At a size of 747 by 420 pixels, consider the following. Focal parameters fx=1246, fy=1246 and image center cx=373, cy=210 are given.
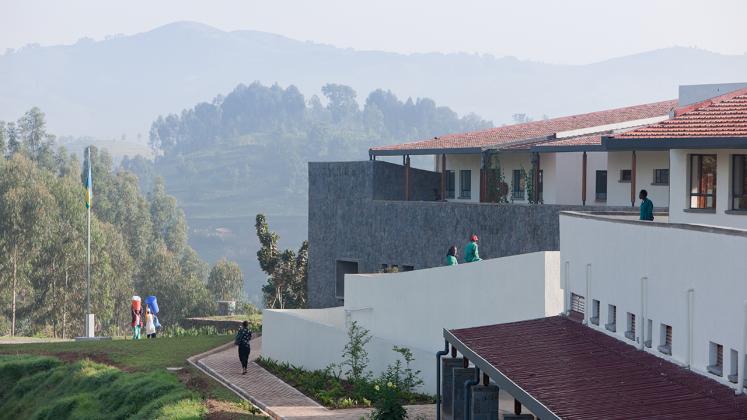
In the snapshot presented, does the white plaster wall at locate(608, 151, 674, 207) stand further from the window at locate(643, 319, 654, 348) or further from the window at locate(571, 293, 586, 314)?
the window at locate(643, 319, 654, 348)

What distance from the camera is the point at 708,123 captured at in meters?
21.8

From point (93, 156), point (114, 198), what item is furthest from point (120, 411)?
point (93, 156)

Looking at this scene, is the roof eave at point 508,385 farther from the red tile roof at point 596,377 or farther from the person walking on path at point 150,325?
the person walking on path at point 150,325

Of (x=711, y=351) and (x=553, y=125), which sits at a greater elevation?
(x=553, y=125)

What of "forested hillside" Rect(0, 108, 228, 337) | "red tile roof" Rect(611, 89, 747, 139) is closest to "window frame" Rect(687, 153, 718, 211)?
"red tile roof" Rect(611, 89, 747, 139)

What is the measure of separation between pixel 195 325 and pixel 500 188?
1942 centimetres

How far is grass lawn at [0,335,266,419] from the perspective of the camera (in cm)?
3007

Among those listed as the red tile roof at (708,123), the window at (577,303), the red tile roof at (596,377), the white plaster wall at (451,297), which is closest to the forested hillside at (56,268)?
the white plaster wall at (451,297)

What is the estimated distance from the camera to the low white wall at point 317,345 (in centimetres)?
3008

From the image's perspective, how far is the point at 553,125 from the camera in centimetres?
4488

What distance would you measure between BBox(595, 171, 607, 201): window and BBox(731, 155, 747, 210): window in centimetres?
1964

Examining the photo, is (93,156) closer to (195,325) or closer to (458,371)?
(195,325)

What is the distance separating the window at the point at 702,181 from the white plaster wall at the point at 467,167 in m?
22.9

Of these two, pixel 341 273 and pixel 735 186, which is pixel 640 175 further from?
pixel 735 186
